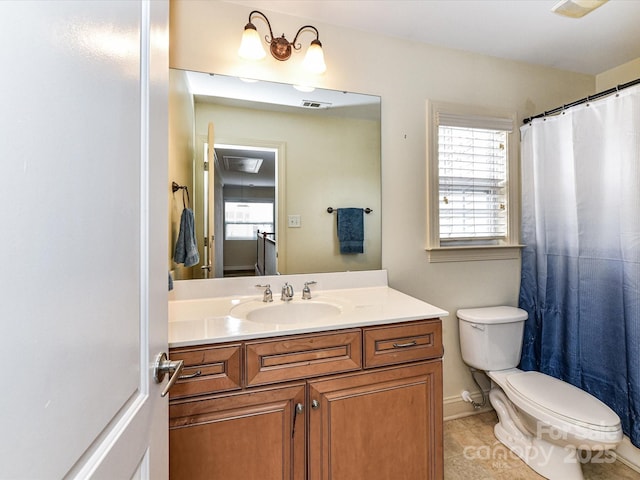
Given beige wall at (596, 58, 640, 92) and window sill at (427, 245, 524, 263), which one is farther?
beige wall at (596, 58, 640, 92)

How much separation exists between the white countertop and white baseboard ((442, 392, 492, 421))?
920mm

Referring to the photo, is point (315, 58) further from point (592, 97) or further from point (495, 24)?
point (592, 97)

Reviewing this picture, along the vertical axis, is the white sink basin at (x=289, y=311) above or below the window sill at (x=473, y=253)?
below

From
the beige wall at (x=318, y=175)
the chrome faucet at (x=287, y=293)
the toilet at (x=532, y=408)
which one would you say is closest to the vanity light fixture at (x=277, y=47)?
the beige wall at (x=318, y=175)

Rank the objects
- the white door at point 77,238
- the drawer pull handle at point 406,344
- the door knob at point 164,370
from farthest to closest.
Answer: the drawer pull handle at point 406,344 < the door knob at point 164,370 < the white door at point 77,238

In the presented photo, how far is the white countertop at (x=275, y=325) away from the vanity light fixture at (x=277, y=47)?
123 cm

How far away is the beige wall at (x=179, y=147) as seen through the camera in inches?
51.6

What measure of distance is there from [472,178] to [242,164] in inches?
59.0

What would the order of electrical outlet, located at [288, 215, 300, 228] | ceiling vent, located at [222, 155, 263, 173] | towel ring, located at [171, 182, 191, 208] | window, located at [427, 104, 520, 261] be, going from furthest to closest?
window, located at [427, 104, 520, 261]
electrical outlet, located at [288, 215, 300, 228]
ceiling vent, located at [222, 155, 263, 173]
towel ring, located at [171, 182, 191, 208]

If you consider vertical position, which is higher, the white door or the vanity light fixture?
the vanity light fixture

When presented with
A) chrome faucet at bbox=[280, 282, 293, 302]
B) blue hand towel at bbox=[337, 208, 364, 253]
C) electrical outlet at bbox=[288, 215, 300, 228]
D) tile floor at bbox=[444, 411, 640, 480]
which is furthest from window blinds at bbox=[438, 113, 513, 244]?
tile floor at bbox=[444, 411, 640, 480]

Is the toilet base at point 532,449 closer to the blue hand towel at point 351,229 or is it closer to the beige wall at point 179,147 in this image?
the blue hand towel at point 351,229

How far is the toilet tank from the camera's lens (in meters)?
1.76

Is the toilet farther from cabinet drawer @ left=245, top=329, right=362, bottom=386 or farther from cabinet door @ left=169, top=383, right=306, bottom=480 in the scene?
cabinet door @ left=169, top=383, right=306, bottom=480
